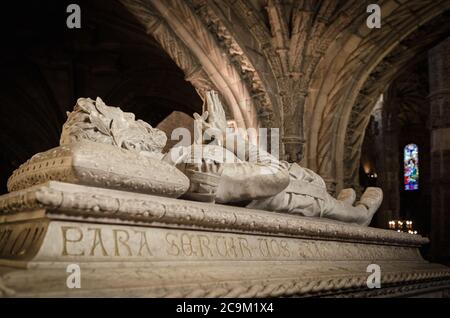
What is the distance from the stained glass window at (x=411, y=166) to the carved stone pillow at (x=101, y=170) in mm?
A: 22962

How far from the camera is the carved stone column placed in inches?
491

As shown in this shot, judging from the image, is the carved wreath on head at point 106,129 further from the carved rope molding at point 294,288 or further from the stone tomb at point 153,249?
the carved rope molding at point 294,288

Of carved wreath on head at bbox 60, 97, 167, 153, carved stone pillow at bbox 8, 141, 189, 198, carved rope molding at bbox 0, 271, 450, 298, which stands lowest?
carved rope molding at bbox 0, 271, 450, 298

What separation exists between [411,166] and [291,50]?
712 inches

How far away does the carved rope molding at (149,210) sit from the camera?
1752 mm

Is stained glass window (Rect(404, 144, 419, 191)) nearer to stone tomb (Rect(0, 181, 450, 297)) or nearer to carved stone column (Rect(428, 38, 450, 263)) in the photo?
carved stone column (Rect(428, 38, 450, 263))

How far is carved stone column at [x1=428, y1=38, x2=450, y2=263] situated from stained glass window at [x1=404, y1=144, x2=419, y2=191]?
11.3m

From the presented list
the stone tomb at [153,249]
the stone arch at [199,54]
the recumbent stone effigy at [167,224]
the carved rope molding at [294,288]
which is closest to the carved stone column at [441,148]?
the stone arch at [199,54]

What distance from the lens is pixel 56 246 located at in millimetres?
1722

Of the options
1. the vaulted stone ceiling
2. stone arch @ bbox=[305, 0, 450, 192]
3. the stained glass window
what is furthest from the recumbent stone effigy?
the stained glass window

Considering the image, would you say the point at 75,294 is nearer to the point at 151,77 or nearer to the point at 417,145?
the point at 151,77

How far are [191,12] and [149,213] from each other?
5.82 meters

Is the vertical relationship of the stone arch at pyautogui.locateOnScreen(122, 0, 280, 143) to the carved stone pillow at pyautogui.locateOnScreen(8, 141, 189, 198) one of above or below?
above
